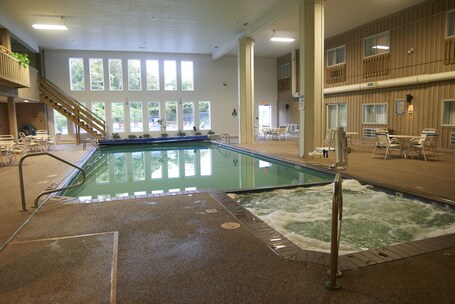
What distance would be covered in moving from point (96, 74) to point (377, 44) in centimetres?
1372

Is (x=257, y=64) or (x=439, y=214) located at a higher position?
(x=257, y=64)

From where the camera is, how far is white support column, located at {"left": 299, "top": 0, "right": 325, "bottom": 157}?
9.00 meters

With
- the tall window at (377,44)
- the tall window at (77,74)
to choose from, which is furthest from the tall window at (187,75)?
the tall window at (377,44)

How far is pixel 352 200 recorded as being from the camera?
5.16 m

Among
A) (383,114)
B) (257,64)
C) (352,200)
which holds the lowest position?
(352,200)

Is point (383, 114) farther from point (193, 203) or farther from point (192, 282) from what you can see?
point (192, 282)

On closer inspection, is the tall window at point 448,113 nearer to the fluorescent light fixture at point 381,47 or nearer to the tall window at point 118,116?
the fluorescent light fixture at point 381,47

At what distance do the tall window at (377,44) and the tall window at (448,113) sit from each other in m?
3.00

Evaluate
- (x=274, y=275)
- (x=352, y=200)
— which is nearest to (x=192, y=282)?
(x=274, y=275)

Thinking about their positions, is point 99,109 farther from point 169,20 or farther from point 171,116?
point 169,20

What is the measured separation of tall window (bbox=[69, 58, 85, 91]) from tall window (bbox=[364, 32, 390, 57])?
1389 centimetres

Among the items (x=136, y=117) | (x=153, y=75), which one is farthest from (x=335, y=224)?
(x=153, y=75)

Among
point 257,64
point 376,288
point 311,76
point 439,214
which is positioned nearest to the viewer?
point 376,288

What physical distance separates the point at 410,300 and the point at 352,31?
13584 mm
